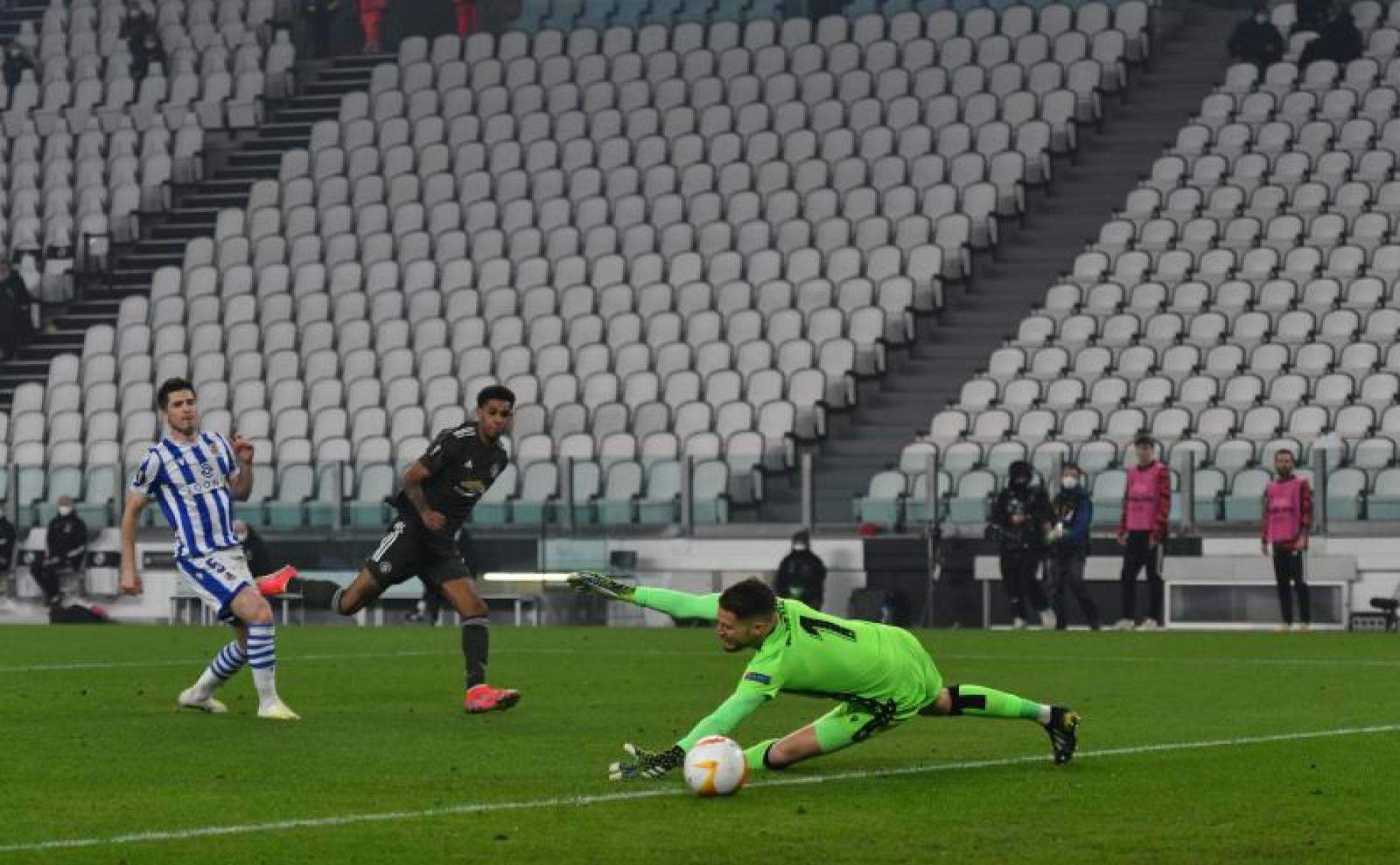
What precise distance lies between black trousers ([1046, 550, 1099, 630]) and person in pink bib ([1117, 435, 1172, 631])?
1.27ft

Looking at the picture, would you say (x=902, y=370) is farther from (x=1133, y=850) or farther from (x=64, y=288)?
(x=1133, y=850)

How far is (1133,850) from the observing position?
30.0ft

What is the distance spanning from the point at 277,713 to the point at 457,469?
1.87 metres

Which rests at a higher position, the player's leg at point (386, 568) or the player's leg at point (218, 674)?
the player's leg at point (386, 568)

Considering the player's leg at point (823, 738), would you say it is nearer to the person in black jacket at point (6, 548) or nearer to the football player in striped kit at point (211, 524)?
the football player in striped kit at point (211, 524)

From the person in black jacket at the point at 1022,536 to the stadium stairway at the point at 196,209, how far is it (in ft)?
53.7

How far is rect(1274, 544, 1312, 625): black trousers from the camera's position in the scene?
28641 millimetres

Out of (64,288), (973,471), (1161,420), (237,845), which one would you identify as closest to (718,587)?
(973,471)

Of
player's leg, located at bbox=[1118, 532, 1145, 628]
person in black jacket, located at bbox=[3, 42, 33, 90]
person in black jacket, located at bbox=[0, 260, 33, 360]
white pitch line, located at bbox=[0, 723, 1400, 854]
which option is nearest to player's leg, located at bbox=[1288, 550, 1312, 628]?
player's leg, located at bbox=[1118, 532, 1145, 628]

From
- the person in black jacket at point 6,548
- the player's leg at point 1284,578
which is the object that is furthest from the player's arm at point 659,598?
the person in black jacket at point 6,548

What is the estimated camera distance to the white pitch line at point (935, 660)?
71.1 feet

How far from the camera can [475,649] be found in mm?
16094

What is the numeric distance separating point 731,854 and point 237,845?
1704mm

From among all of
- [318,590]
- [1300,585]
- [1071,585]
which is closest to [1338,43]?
[1071,585]
